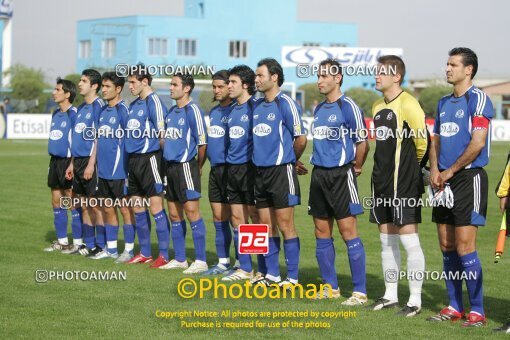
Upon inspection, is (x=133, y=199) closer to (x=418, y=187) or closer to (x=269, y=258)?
(x=269, y=258)

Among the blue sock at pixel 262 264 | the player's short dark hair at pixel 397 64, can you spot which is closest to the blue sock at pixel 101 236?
the blue sock at pixel 262 264

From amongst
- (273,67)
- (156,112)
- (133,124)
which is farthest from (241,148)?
(133,124)

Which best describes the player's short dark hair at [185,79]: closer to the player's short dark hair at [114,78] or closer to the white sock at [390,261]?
the player's short dark hair at [114,78]

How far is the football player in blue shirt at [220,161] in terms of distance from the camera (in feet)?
36.3

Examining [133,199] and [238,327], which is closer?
[238,327]

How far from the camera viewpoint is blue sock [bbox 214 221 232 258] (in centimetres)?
1138

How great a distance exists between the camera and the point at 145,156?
1192cm

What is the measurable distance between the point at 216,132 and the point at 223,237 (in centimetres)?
131

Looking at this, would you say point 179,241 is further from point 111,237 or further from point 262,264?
point 262,264

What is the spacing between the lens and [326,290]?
959 centimetres

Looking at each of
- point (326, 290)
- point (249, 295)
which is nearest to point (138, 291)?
point (249, 295)

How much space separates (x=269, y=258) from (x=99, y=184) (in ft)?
10.5

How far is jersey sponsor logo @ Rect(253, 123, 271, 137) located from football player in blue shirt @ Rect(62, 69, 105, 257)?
130 inches

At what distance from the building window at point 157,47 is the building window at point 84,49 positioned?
6915 millimetres
